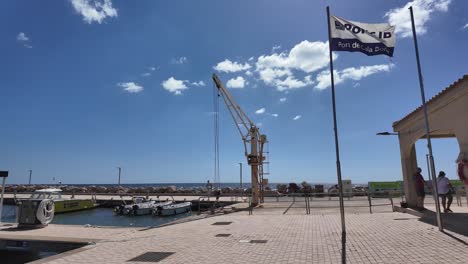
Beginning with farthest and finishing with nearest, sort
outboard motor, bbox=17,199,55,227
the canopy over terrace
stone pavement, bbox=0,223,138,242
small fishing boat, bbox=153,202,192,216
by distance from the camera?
small fishing boat, bbox=153,202,192,216 → outboard motor, bbox=17,199,55,227 → stone pavement, bbox=0,223,138,242 → the canopy over terrace

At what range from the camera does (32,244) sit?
11875 mm

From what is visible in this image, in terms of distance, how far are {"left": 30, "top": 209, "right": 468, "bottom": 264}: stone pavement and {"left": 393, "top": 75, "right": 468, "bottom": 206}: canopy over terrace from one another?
3.44 metres

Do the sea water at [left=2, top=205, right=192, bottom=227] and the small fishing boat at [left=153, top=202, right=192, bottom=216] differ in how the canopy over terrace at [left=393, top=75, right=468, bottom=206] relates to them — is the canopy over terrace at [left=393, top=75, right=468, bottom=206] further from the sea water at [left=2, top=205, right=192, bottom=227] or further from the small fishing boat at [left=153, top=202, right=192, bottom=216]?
the small fishing boat at [left=153, top=202, right=192, bottom=216]

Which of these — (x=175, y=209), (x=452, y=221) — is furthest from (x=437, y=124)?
(x=175, y=209)

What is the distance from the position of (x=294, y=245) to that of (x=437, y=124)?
7516mm

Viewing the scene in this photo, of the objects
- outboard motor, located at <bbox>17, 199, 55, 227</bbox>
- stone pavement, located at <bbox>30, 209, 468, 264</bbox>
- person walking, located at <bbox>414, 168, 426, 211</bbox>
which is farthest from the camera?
outboard motor, located at <bbox>17, 199, 55, 227</bbox>

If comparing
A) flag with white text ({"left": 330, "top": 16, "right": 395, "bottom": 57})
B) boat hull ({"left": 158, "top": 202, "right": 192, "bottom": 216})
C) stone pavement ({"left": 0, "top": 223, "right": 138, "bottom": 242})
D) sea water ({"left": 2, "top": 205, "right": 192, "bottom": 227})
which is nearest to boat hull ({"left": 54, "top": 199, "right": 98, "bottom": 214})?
sea water ({"left": 2, "top": 205, "right": 192, "bottom": 227})

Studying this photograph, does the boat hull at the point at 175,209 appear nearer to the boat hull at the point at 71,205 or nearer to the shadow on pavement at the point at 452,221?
the boat hull at the point at 71,205

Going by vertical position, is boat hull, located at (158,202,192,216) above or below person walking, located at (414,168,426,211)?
below

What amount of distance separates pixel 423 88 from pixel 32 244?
14.5 m

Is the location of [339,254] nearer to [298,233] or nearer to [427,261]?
[427,261]

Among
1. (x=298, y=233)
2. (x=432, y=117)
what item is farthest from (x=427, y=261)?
(x=432, y=117)

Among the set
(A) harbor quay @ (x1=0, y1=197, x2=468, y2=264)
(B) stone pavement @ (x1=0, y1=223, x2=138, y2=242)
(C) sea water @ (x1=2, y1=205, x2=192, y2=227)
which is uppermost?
(A) harbor quay @ (x1=0, y1=197, x2=468, y2=264)

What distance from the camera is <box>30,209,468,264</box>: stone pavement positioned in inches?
297
